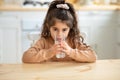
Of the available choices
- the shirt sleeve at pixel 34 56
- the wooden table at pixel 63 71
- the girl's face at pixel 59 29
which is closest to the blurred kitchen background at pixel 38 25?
the girl's face at pixel 59 29

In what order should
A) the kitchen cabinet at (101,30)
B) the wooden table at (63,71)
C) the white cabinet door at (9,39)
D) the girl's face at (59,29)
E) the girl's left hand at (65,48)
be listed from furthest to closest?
the kitchen cabinet at (101,30) → the white cabinet door at (9,39) → the girl's face at (59,29) → the girl's left hand at (65,48) → the wooden table at (63,71)

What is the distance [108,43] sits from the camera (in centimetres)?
366

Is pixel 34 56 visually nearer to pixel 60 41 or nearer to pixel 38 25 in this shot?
pixel 60 41

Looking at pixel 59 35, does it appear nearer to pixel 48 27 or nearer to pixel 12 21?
pixel 48 27

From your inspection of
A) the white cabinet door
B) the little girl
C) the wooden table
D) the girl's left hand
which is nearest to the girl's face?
the little girl

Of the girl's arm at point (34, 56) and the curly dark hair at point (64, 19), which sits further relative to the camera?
the curly dark hair at point (64, 19)

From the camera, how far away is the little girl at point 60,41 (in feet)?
5.05

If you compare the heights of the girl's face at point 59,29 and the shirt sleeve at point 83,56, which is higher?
the girl's face at point 59,29

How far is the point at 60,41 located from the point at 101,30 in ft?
6.89

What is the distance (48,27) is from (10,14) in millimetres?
1598

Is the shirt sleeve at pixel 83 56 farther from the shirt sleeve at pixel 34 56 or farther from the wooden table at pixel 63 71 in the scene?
Answer: the shirt sleeve at pixel 34 56

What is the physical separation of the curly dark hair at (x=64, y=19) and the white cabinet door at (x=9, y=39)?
155cm

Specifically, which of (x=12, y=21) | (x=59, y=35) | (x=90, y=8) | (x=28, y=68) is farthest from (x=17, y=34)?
(x=28, y=68)

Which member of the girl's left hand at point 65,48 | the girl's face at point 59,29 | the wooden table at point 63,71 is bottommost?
the wooden table at point 63,71
